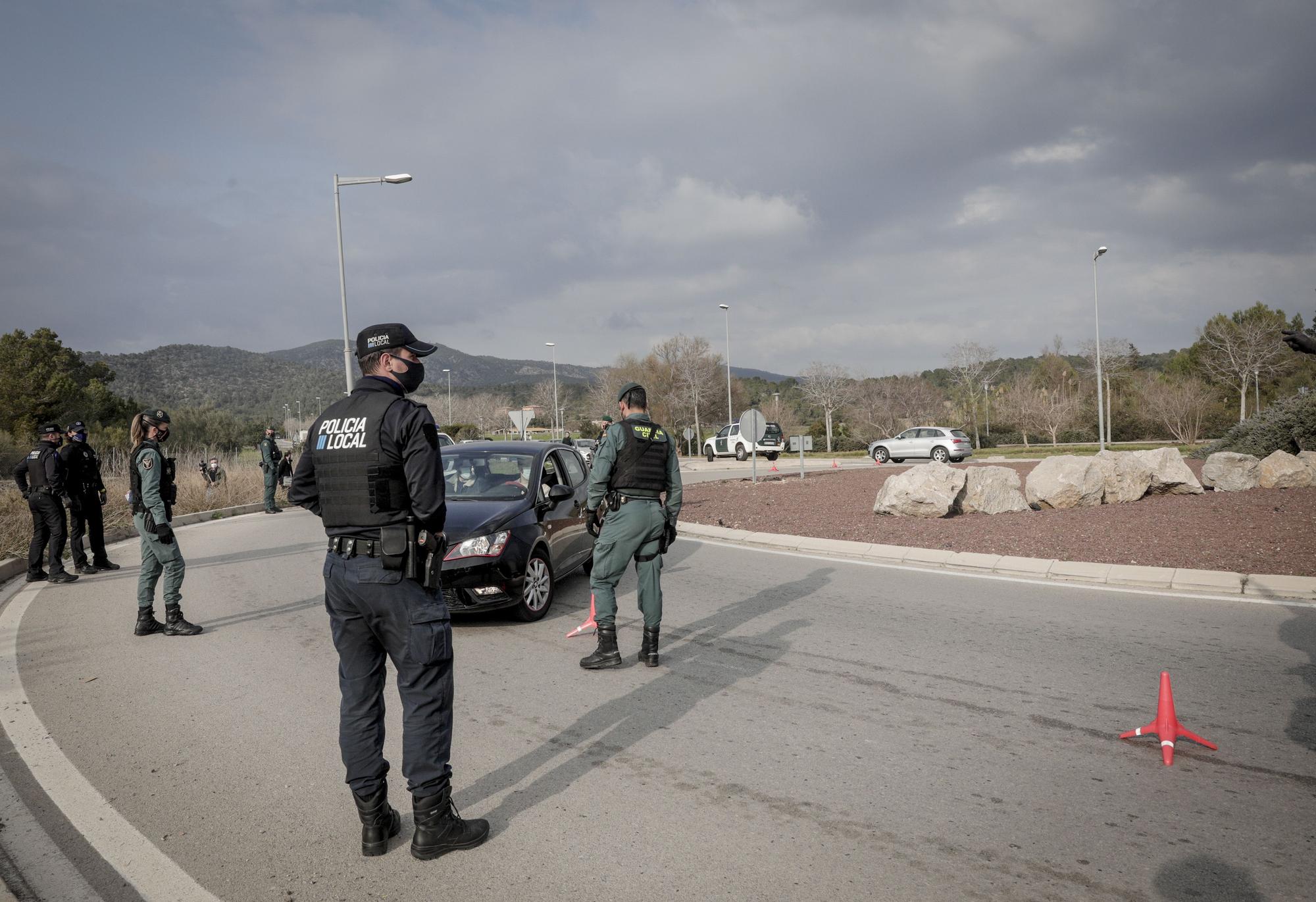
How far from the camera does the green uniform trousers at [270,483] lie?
19.2 m

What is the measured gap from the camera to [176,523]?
17594mm

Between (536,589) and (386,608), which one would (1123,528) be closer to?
(536,589)

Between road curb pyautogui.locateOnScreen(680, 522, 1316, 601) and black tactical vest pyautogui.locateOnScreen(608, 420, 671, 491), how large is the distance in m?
5.23

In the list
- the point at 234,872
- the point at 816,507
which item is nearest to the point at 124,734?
the point at 234,872

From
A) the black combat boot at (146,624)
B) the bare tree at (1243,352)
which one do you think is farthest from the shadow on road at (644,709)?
the bare tree at (1243,352)

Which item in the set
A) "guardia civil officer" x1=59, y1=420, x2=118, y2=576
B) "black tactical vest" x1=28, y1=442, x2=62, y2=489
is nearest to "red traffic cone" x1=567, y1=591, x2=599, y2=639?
"black tactical vest" x1=28, y1=442, x2=62, y2=489

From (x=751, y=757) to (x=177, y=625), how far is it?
550 cm

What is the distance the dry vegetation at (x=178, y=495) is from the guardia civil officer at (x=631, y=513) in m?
9.97

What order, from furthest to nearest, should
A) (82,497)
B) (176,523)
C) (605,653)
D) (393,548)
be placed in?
(176,523) → (82,497) → (605,653) → (393,548)

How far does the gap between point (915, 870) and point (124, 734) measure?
171 inches

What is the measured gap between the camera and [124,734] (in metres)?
4.68

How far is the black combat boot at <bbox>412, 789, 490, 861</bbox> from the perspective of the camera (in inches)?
127

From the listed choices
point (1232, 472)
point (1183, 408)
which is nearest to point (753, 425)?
point (1232, 472)

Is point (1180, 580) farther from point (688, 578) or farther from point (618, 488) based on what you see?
point (618, 488)
